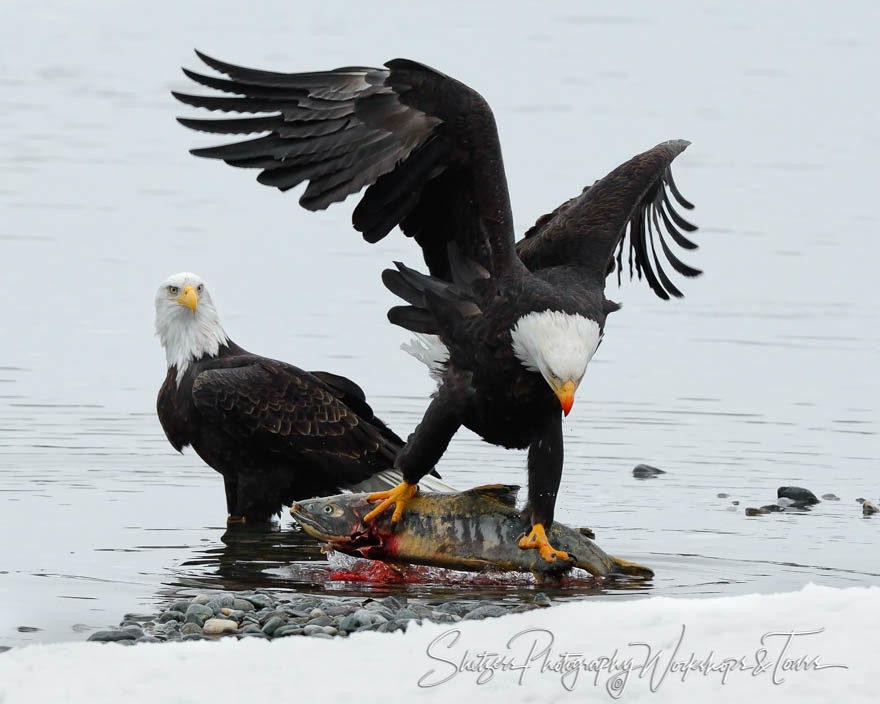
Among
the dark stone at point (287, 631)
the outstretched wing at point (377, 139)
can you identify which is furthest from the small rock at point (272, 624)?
the outstretched wing at point (377, 139)

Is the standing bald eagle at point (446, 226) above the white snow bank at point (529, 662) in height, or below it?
above

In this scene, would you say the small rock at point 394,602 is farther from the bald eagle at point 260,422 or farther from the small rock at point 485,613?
the bald eagle at point 260,422

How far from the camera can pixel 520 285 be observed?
6.48 metres

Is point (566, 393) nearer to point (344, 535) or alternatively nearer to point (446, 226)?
point (446, 226)

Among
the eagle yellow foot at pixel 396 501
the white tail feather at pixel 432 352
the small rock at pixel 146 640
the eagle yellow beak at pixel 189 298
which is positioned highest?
the eagle yellow beak at pixel 189 298

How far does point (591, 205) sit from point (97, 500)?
102 inches

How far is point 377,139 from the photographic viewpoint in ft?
21.7

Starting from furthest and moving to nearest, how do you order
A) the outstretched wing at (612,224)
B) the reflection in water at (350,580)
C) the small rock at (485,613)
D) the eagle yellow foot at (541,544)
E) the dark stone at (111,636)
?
the outstretched wing at (612,224) < the eagle yellow foot at (541,544) < the reflection in water at (350,580) < the small rock at (485,613) < the dark stone at (111,636)

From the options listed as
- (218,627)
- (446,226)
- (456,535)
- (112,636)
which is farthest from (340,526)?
(112,636)

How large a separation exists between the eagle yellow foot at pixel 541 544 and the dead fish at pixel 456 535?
0.07 feet

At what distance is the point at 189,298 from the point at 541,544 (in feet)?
8.19

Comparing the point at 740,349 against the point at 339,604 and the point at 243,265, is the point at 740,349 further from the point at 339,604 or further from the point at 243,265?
the point at 339,604

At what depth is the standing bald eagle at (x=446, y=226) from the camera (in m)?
6.36

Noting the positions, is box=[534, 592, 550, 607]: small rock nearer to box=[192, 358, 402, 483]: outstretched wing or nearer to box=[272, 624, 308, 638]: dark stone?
box=[272, 624, 308, 638]: dark stone
